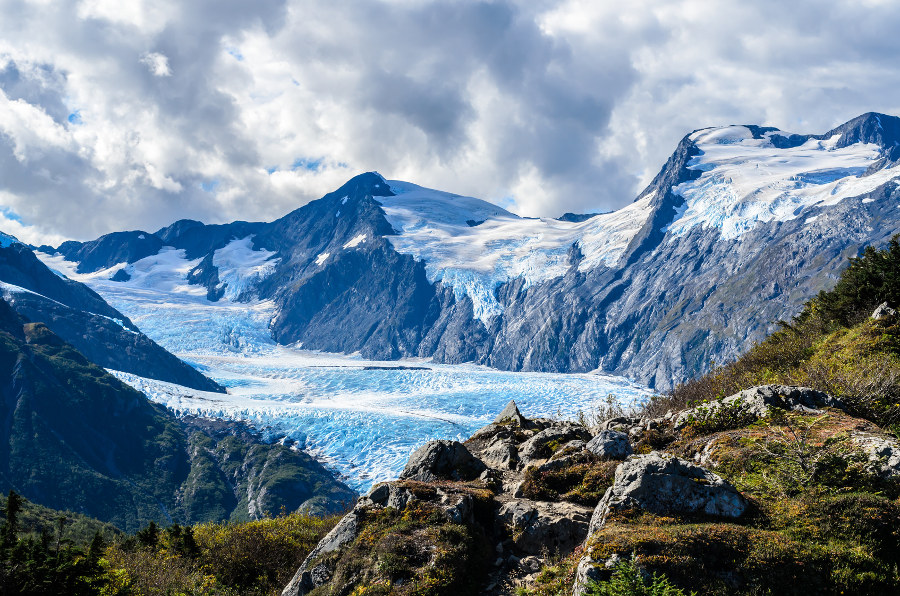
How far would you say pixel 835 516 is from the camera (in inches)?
452

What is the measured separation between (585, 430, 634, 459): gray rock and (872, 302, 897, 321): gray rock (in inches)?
556

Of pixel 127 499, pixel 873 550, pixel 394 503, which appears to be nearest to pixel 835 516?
pixel 873 550

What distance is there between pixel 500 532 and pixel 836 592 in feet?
24.6

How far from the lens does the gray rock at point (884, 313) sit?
23.9 m

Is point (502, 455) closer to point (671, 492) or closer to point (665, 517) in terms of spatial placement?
point (671, 492)

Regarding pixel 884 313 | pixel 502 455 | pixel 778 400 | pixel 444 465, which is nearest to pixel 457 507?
pixel 444 465

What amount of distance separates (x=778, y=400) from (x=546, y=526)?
8935 millimetres

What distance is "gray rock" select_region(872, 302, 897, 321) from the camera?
2391 cm

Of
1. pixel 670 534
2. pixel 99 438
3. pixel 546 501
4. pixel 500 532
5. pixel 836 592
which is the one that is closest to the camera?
pixel 836 592

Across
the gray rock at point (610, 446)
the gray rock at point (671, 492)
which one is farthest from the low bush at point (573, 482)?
the gray rock at point (671, 492)

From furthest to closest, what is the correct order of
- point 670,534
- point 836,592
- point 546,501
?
point 546,501 → point 670,534 → point 836,592

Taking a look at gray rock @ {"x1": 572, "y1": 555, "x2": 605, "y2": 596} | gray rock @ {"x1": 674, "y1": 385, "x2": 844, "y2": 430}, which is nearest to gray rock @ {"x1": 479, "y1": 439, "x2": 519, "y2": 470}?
gray rock @ {"x1": 674, "y1": 385, "x2": 844, "y2": 430}

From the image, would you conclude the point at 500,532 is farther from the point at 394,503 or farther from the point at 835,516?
the point at 835,516

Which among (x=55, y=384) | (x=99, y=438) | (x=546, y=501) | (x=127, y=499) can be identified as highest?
(x=546, y=501)
